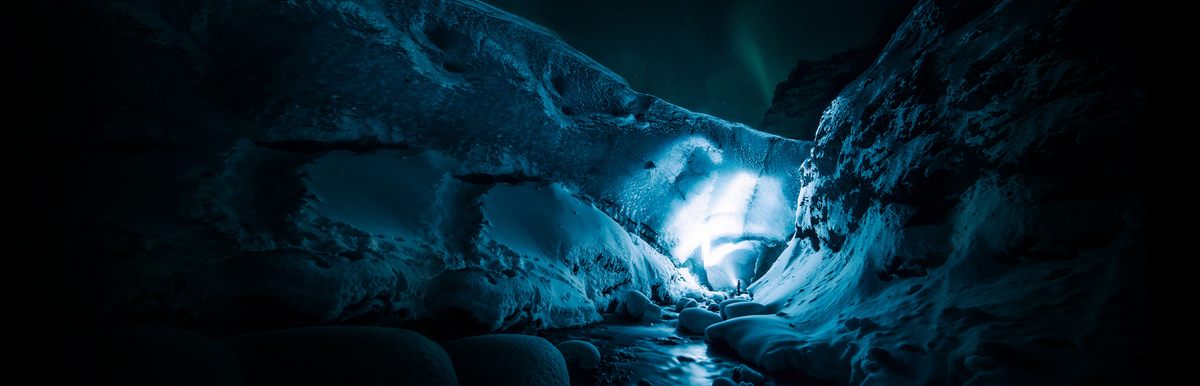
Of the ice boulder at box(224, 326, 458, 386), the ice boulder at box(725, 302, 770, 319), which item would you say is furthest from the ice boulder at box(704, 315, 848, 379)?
the ice boulder at box(224, 326, 458, 386)

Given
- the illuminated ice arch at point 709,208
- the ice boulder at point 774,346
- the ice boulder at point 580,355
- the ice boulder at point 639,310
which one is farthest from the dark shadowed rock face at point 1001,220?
the illuminated ice arch at point 709,208

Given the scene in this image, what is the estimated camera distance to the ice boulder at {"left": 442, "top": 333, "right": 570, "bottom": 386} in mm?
2037

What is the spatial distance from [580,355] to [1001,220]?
3.24 metres

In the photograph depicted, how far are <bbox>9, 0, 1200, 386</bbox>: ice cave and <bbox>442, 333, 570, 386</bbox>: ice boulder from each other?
0.02 metres

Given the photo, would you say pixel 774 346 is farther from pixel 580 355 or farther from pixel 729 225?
pixel 729 225

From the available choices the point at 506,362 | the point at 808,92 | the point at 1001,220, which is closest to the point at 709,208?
the point at 808,92

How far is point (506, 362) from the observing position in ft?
6.98

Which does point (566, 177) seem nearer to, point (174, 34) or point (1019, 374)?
point (174, 34)

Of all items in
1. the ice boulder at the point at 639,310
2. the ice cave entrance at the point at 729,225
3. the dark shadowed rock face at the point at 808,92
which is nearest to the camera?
the ice boulder at the point at 639,310

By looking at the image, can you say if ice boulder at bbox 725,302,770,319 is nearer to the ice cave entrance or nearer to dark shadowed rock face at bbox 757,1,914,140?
the ice cave entrance

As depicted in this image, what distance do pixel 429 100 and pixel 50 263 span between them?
3.98 meters

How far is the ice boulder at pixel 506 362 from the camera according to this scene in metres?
2.04

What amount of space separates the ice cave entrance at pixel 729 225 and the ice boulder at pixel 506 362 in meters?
7.83

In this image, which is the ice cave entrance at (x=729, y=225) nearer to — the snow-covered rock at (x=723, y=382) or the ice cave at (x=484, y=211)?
the ice cave at (x=484, y=211)
